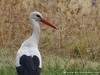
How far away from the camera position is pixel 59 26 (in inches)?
412

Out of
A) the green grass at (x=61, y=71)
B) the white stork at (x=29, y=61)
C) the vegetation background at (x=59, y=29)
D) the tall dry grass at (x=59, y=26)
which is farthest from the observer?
the tall dry grass at (x=59, y=26)

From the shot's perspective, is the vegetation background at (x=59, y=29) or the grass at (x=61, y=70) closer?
the grass at (x=61, y=70)

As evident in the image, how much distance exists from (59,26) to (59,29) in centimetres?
6

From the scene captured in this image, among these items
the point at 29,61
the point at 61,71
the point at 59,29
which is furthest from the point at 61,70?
the point at 59,29

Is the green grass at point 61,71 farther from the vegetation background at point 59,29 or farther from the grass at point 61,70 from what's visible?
the vegetation background at point 59,29

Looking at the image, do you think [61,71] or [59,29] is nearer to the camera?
[61,71]

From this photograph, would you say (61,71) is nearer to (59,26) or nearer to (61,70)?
(61,70)

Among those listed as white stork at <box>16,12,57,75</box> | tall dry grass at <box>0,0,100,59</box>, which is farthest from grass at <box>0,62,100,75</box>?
tall dry grass at <box>0,0,100,59</box>

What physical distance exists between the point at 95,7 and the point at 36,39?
3.00m

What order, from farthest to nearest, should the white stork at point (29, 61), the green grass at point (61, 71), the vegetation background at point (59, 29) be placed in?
the vegetation background at point (59, 29) < the green grass at point (61, 71) < the white stork at point (29, 61)

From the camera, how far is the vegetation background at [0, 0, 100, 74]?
10.1 m

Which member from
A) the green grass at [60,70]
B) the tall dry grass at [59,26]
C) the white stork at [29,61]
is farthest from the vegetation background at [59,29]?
the white stork at [29,61]

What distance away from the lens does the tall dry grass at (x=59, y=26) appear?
1016cm

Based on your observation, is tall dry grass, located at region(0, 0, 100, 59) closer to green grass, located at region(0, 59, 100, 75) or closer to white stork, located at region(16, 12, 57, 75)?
green grass, located at region(0, 59, 100, 75)
